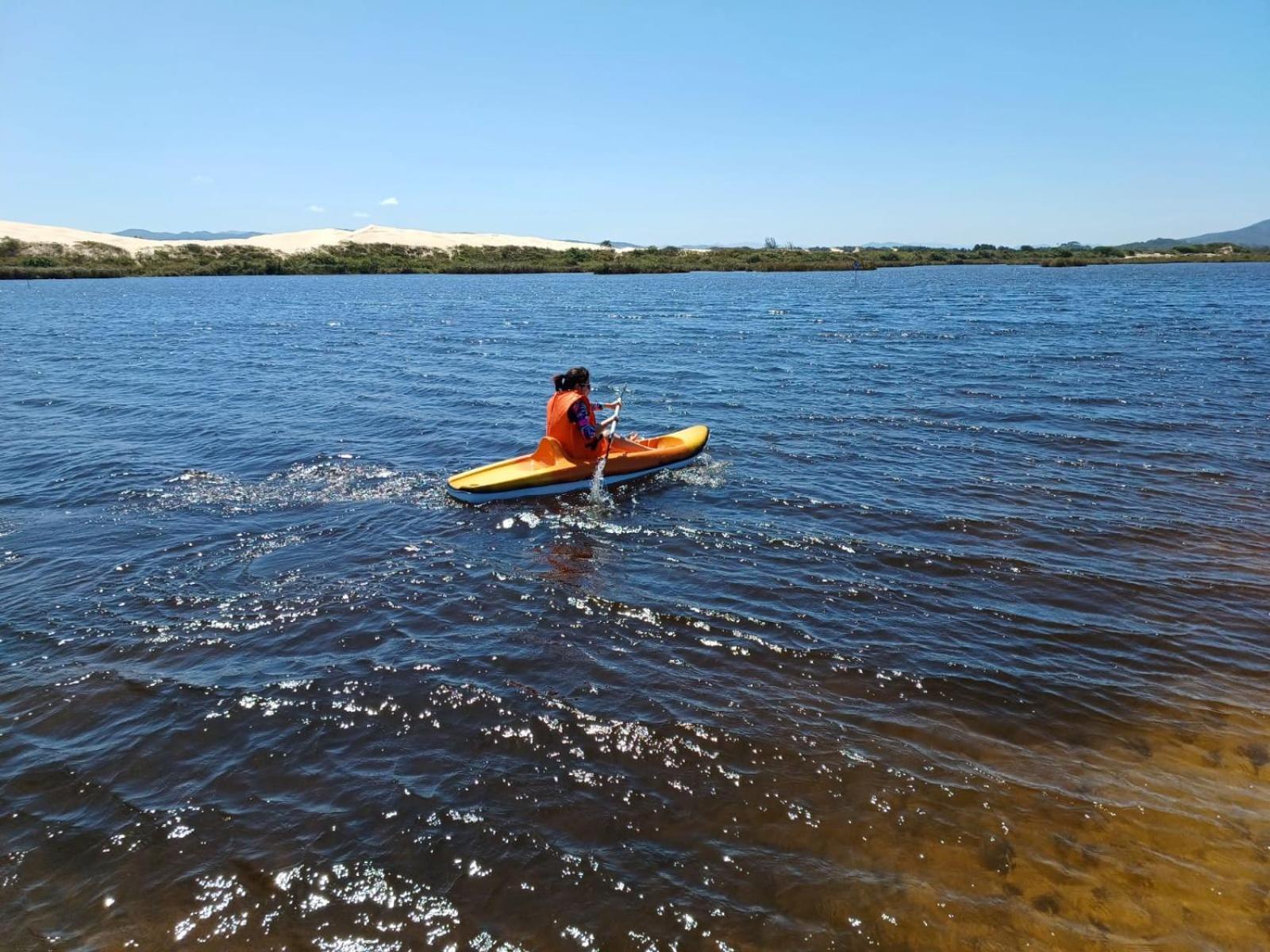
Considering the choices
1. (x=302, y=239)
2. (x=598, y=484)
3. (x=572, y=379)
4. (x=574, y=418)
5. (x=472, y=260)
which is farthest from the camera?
(x=302, y=239)

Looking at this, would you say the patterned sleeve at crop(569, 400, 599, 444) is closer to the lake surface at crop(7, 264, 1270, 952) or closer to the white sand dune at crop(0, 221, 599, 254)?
the lake surface at crop(7, 264, 1270, 952)

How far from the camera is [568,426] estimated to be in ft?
41.5

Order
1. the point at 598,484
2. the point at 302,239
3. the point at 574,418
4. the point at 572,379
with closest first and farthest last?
the point at 572,379, the point at 574,418, the point at 598,484, the point at 302,239

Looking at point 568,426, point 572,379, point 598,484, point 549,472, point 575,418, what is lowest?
point 598,484

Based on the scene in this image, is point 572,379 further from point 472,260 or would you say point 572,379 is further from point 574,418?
point 472,260

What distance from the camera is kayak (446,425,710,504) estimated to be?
40.6 feet

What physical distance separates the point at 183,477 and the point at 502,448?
20.0ft

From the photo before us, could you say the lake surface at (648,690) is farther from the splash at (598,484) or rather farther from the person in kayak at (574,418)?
the person in kayak at (574,418)

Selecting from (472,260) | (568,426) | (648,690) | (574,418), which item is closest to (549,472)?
(568,426)

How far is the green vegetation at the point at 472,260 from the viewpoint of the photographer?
305 ft

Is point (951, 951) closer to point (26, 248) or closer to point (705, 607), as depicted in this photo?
point (705, 607)

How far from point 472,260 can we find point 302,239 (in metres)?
67.8

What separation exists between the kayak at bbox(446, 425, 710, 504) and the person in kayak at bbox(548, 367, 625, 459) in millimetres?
166

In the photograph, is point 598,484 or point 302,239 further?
point 302,239
